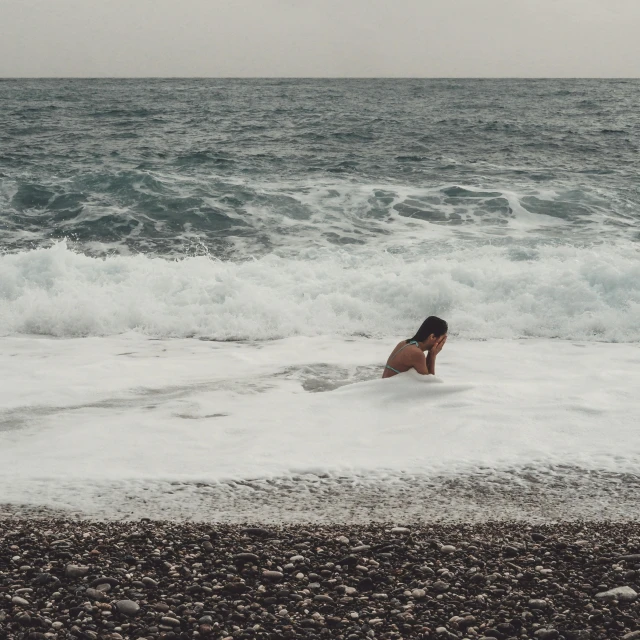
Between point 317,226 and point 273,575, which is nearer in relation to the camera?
point 273,575

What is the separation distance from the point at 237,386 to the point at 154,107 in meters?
29.9

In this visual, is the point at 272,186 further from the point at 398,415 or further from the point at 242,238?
the point at 398,415

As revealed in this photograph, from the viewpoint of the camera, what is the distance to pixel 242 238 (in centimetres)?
1411

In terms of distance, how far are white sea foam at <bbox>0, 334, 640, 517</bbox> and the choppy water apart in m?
1.38

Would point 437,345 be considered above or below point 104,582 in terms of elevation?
above

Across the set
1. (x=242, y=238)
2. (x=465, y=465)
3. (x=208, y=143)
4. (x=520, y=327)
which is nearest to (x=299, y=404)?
(x=465, y=465)

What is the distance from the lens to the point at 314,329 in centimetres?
961

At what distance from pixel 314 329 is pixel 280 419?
3478mm

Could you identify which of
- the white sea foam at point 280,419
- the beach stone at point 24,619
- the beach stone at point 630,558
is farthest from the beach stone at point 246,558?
the beach stone at point 630,558

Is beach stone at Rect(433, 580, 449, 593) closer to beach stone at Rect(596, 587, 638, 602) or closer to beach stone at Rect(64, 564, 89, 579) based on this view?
beach stone at Rect(596, 587, 638, 602)

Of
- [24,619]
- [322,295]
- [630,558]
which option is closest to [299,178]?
[322,295]

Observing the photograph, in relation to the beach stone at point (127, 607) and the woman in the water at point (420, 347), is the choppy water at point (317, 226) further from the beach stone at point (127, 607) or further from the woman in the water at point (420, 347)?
the beach stone at point (127, 607)

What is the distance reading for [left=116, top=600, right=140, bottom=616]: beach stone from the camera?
10.9 ft

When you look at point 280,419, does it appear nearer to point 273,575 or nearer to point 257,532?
point 257,532
